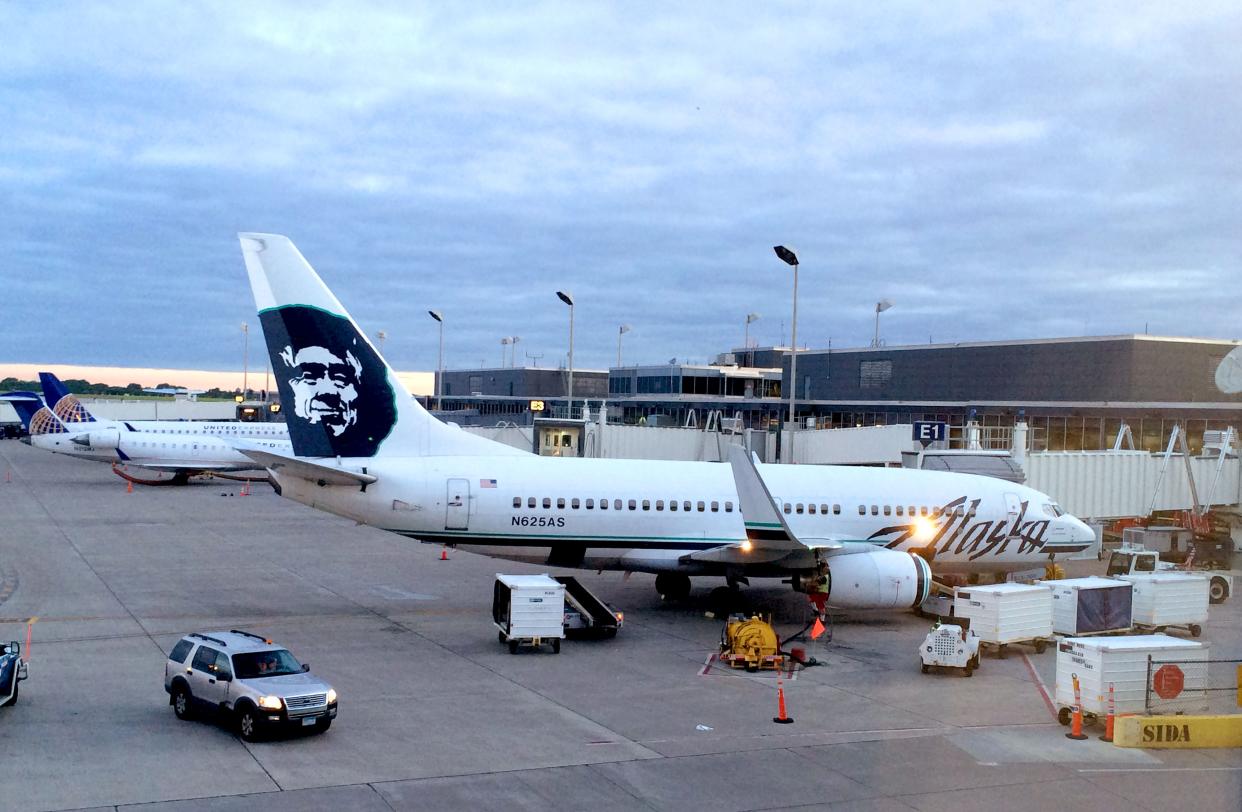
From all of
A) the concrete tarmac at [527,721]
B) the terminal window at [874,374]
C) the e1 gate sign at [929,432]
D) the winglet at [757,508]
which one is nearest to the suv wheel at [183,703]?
the concrete tarmac at [527,721]

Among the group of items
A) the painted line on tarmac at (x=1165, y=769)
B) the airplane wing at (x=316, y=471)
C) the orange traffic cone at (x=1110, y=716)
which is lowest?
the painted line on tarmac at (x=1165, y=769)

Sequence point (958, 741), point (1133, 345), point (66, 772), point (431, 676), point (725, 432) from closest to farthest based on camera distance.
→ point (66, 772), point (958, 741), point (431, 676), point (725, 432), point (1133, 345)

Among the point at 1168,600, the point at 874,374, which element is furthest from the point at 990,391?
the point at 1168,600

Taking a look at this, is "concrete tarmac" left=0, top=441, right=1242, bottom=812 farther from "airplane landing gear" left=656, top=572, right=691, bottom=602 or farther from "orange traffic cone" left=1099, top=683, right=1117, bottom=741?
"orange traffic cone" left=1099, top=683, right=1117, bottom=741

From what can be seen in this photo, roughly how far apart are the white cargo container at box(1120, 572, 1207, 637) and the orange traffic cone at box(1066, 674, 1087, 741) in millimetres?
9682

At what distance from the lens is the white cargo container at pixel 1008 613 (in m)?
24.2

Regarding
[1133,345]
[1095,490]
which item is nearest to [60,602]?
[1095,490]

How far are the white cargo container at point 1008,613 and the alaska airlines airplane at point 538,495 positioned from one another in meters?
1.68

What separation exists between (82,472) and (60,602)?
6007 cm

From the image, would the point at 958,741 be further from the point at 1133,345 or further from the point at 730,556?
the point at 1133,345

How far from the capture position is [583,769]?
15516 millimetres

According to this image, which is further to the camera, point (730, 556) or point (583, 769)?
point (730, 556)

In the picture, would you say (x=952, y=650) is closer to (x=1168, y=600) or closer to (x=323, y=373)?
(x=1168, y=600)

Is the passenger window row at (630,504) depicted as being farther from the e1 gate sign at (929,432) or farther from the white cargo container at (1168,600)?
the e1 gate sign at (929,432)
